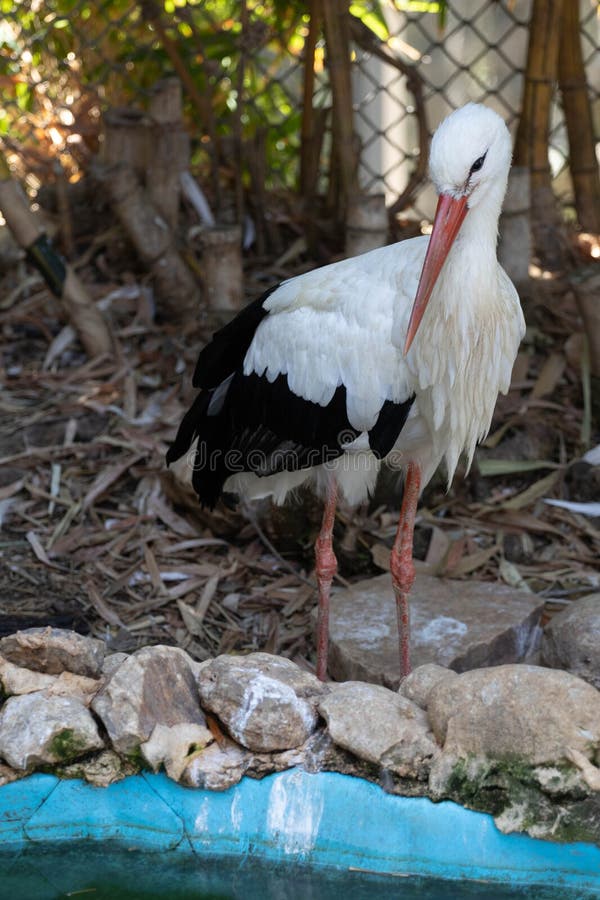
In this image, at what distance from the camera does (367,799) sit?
252 cm

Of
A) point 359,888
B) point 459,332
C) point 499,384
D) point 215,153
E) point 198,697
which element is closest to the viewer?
point 359,888

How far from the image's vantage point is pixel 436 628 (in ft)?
11.7

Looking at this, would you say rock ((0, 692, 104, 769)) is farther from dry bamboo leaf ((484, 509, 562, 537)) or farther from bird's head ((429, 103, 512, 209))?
dry bamboo leaf ((484, 509, 562, 537))

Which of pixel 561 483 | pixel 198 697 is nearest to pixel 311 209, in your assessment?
pixel 561 483

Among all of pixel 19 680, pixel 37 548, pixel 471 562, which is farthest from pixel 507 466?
pixel 19 680

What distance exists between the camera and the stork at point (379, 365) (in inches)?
112

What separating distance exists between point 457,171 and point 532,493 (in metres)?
1.88

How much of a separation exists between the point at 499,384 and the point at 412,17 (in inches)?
123

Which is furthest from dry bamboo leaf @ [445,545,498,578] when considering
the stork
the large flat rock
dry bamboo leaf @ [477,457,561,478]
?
the stork

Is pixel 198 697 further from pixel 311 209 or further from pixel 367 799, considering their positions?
pixel 311 209

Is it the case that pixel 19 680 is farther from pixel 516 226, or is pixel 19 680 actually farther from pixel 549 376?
pixel 516 226

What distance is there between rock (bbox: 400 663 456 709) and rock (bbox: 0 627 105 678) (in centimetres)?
76

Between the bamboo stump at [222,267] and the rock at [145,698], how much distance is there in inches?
93.8

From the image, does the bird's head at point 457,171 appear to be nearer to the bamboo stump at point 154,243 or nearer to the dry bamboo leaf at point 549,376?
the dry bamboo leaf at point 549,376
